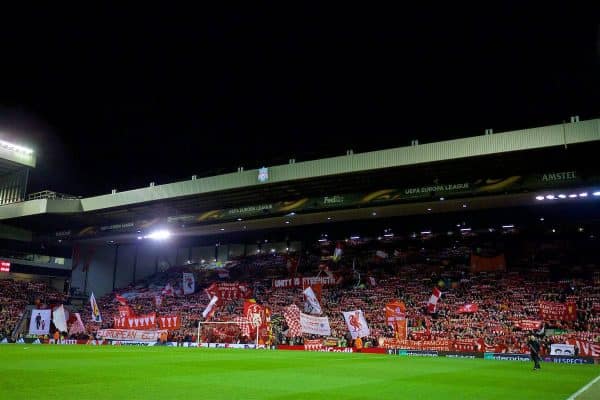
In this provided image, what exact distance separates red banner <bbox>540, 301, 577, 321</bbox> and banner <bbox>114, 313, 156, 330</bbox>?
3176 cm

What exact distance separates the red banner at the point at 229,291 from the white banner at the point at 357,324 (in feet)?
46.0

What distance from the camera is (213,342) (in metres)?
42.6

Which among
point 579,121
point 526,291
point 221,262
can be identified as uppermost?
point 579,121

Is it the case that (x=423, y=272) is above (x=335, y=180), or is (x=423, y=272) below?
below

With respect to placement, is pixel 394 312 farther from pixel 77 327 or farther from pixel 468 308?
pixel 77 327

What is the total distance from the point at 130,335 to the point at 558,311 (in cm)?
3503

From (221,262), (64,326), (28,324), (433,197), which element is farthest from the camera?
(221,262)

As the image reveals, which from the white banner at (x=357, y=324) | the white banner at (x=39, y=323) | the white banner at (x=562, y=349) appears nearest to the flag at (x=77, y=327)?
the white banner at (x=39, y=323)

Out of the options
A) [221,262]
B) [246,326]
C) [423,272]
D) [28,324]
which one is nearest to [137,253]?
[221,262]

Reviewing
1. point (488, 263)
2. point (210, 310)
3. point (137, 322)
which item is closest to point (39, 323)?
point (137, 322)

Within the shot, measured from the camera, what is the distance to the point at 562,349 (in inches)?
1156

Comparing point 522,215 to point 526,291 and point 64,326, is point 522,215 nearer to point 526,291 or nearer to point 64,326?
point 526,291

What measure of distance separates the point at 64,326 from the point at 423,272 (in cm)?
3362

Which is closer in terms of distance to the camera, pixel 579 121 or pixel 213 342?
pixel 579 121
